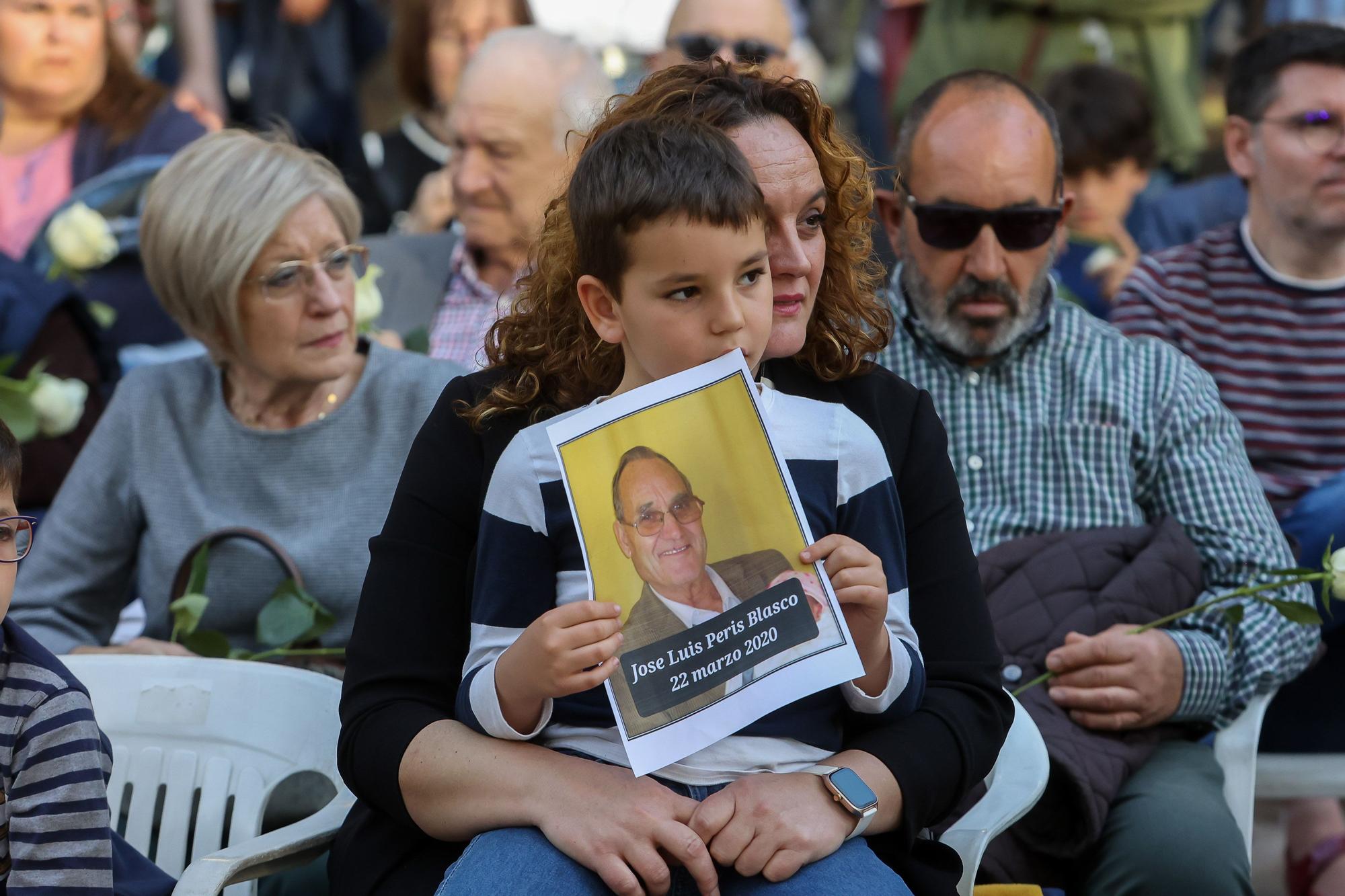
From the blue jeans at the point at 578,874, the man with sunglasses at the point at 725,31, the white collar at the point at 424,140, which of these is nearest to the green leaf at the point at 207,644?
the blue jeans at the point at 578,874

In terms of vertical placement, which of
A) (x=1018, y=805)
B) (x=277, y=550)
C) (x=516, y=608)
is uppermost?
(x=516, y=608)

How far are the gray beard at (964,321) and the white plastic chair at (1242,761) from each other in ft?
2.75

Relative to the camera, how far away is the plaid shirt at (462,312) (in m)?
3.87

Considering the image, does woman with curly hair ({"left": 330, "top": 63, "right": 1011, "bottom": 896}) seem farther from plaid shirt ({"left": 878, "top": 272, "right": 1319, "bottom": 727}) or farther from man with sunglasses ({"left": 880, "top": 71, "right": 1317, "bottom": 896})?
plaid shirt ({"left": 878, "top": 272, "right": 1319, "bottom": 727})

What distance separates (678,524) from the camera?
5.73ft

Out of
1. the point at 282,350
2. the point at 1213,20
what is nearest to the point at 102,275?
the point at 282,350

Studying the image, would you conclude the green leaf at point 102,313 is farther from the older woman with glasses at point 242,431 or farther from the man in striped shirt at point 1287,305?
the man in striped shirt at point 1287,305

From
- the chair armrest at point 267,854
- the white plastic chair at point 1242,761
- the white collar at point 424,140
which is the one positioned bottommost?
the white plastic chair at point 1242,761

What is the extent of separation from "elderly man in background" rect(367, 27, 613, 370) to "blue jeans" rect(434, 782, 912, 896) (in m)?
2.28

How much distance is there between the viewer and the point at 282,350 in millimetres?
2916

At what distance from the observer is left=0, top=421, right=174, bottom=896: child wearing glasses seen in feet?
6.06

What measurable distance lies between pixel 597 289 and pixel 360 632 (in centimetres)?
58

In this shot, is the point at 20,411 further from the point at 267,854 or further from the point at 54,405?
the point at 267,854

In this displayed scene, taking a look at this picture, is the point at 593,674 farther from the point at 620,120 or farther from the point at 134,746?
the point at 134,746
